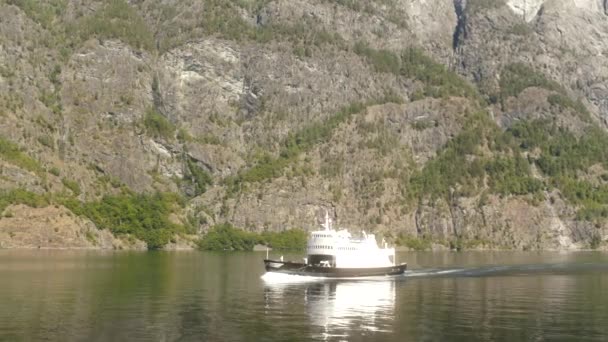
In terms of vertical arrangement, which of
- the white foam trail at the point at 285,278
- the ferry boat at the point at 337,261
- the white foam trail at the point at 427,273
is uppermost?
the ferry boat at the point at 337,261

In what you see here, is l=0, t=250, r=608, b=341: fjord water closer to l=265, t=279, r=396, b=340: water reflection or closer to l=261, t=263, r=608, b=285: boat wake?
l=265, t=279, r=396, b=340: water reflection

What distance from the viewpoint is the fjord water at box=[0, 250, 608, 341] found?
3056 inches

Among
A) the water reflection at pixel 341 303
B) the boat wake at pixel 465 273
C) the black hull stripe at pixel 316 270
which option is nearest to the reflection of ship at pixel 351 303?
the water reflection at pixel 341 303

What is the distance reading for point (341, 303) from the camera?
106m

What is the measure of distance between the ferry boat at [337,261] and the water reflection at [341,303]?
606 centimetres

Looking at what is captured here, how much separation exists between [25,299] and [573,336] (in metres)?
63.9

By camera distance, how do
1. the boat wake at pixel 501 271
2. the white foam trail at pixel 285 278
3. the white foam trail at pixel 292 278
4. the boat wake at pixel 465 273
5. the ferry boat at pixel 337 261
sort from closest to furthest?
the white foam trail at pixel 292 278 < the white foam trail at pixel 285 278 < the boat wake at pixel 465 273 < the ferry boat at pixel 337 261 < the boat wake at pixel 501 271

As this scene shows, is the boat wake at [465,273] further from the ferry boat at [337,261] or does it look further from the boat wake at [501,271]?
the ferry boat at [337,261]

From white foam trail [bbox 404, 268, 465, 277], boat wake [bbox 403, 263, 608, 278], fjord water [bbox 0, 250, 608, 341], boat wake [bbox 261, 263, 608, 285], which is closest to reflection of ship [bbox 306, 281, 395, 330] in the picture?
fjord water [bbox 0, 250, 608, 341]

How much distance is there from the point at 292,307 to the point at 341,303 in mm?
8029

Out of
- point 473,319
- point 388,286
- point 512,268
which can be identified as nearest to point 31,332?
point 473,319

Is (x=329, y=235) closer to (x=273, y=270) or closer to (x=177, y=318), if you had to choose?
(x=273, y=270)

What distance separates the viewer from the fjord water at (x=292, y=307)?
3056 inches

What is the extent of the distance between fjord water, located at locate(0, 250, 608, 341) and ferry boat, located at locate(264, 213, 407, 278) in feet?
12.3
